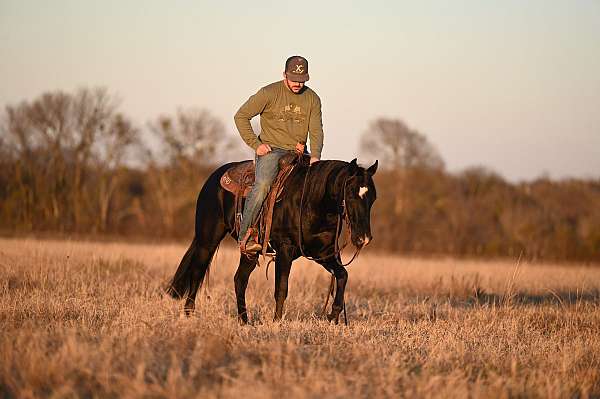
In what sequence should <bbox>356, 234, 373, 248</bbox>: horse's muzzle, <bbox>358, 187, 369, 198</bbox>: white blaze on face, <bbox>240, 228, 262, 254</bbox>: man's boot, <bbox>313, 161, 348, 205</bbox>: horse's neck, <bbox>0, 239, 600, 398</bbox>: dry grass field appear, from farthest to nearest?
<bbox>240, 228, 262, 254</bbox>: man's boot, <bbox>313, 161, 348, 205</bbox>: horse's neck, <bbox>358, 187, 369, 198</bbox>: white blaze on face, <bbox>356, 234, 373, 248</bbox>: horse's muzzle, <bbox>0, 239, 600, 398</bbox>: dry grass field

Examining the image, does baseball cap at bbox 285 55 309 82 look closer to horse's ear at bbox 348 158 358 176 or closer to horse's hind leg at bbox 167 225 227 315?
horse's ear at bbox 348 158 358 176

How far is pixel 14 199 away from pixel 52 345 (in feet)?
111

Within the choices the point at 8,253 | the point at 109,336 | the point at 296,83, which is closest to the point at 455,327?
the point at 296,83

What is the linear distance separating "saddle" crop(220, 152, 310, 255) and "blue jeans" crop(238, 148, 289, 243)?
61 millimetres

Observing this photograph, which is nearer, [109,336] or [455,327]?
[109,336]

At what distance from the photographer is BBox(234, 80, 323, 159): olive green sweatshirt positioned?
8.77m

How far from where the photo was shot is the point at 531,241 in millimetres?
36469

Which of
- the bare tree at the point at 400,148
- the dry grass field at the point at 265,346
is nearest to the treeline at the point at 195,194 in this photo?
the bare tree at the point at 400,148

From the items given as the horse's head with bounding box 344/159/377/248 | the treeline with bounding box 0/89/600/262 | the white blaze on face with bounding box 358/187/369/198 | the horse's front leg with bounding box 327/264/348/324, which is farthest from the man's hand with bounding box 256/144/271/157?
the treeline with bounding box 0/89/600/262

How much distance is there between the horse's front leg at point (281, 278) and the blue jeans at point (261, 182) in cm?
57

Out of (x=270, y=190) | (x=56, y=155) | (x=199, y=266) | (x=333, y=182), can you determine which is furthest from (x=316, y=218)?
(x=56, y=155)

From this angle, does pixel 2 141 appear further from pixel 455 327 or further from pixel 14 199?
pixel 455 327

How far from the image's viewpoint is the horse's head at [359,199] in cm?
770

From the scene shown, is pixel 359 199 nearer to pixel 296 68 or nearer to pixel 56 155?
pixel 296 68
